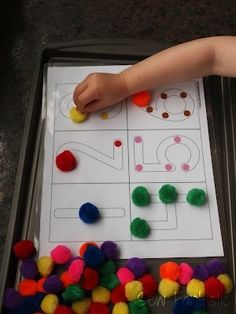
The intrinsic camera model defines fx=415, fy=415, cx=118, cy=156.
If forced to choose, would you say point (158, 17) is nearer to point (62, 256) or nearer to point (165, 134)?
point (165, 134)

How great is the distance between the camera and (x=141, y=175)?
1.63ft

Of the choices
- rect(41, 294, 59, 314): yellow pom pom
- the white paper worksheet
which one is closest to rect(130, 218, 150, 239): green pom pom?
the white paper worksheet

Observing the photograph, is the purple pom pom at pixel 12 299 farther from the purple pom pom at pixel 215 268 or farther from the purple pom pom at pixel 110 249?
the purple pom pom at pixel 215 268

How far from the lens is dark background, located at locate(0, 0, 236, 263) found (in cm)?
63

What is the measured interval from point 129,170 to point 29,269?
0.53 ft

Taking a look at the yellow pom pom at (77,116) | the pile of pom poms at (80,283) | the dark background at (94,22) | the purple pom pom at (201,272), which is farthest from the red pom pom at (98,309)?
the dark background at (94,22)

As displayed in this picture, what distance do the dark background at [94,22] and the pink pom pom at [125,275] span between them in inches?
12.0

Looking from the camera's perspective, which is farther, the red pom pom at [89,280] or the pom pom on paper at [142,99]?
the pom pom on paper at [142,99]

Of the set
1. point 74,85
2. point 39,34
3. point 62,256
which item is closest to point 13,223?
point 62,256

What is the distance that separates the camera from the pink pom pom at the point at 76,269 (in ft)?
1.43

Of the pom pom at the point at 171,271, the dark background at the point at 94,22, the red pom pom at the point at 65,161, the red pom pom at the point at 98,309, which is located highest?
the dark background at the point at 94,22

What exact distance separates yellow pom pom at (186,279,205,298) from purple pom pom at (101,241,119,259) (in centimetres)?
8

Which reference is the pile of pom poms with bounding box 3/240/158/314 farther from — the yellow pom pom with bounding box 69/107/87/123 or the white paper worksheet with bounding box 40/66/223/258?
the yellow pom pom with bounding box 69/107/87/123

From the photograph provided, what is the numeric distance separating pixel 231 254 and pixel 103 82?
0.83 feet
